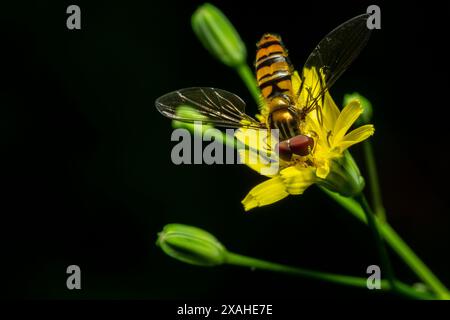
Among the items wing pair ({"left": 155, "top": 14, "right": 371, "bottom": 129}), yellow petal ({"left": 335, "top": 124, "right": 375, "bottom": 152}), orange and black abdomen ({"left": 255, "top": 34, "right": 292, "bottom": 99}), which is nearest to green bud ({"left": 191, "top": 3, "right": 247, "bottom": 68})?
wing pair ({"left": 155, "top": 14, "right": 371, "bottom": 129})

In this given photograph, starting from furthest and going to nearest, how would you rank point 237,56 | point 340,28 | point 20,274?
point 20,274
point 237,56
point 340,28

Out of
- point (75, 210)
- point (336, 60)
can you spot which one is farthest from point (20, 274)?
point (336, 60)

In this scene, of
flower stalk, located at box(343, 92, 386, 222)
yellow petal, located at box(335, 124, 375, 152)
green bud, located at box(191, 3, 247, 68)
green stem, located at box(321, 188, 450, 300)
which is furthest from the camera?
green bud, located at box(191, 3, 247, 68)

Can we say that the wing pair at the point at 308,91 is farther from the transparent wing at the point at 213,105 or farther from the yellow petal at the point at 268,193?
the yellow petal at the point at 268,193

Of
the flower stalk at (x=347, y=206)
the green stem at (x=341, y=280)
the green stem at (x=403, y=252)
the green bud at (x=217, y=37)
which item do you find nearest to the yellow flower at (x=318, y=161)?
the flower stalk at (x=347, y=206)

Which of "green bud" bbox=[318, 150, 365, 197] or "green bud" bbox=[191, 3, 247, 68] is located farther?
"green bud" bbox=[191, 3, 247, 68]

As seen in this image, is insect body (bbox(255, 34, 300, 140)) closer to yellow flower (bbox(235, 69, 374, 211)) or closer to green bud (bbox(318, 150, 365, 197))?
yellow flower (bbox(235, 69, 374, 211))

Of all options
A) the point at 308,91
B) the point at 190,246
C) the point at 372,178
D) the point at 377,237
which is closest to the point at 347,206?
the point at 377,237

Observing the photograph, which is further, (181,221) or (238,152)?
(181,221)

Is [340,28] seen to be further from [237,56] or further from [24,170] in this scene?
[24,170]
